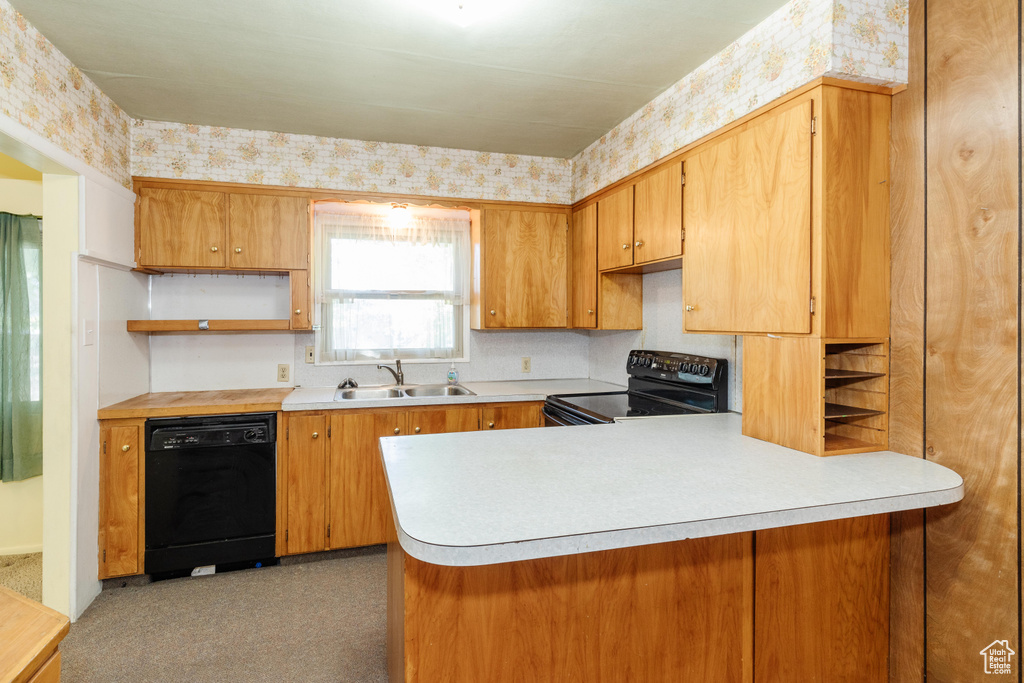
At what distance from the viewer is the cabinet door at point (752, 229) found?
168 cm

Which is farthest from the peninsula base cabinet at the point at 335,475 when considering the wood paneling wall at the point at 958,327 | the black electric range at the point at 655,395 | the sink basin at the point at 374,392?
the wood paneling wall at the point at 958,327

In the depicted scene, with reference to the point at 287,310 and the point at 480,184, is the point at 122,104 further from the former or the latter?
the point at 480,184

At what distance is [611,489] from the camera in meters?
1.31

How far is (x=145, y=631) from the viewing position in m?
→ 2.24

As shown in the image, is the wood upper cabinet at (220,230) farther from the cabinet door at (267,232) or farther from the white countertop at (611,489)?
the white countertop at (611,489)

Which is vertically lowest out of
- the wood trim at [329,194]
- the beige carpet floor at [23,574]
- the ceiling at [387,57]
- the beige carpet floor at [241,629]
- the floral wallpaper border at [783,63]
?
the beige carpet floor at [241,629]

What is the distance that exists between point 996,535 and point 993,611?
0.21m

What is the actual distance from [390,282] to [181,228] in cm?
124

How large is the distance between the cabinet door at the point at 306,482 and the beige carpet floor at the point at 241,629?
17cm

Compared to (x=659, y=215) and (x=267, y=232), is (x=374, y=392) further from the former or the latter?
(x=659, y=215)

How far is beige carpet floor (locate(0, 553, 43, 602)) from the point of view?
256 cm

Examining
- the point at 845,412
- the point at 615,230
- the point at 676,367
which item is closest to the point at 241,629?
the point at 676,367

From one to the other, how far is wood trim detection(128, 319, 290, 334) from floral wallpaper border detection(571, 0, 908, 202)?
7.70ft

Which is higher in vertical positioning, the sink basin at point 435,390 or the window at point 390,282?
the window at point 390,282
